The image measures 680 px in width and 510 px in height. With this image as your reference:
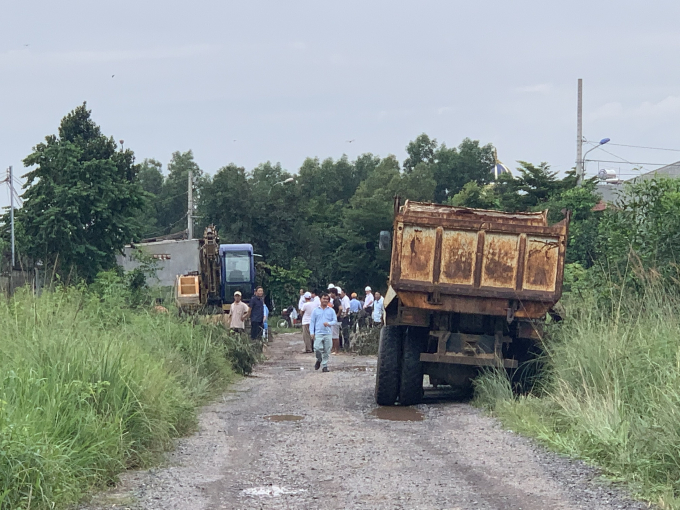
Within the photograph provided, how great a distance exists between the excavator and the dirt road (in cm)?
1747

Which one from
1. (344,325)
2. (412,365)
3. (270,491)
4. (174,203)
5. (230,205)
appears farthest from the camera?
(174,203)

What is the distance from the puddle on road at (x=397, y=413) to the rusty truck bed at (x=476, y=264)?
1.45 metres

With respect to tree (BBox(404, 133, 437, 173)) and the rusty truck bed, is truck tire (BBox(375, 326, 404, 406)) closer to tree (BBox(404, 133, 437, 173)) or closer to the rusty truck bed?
the rusty truck bed

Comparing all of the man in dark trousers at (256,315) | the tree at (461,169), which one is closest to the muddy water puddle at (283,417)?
the man in dark trousers at (256,315)

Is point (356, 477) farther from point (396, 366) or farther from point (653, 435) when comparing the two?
point (396, 366)

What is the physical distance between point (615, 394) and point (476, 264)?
133 inches

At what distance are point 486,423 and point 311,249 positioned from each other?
1709 inches

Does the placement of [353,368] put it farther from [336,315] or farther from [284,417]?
[284,417]

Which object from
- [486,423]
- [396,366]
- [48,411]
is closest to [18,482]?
[48,411]

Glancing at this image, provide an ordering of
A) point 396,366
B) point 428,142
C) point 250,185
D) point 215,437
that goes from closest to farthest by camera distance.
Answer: point 215,437, point 396,366, point 250,185, point 428,142

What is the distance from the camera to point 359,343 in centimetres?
2402

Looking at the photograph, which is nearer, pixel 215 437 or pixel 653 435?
pixel 653 435

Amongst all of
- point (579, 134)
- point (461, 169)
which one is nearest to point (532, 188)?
point (579, 134)

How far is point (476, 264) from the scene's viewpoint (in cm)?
1217
